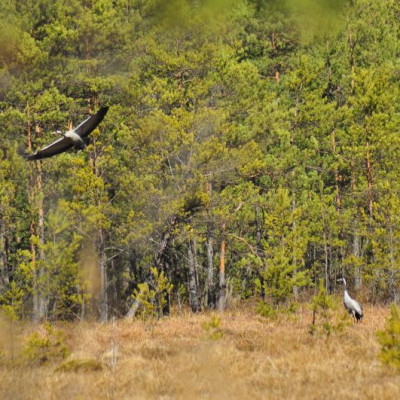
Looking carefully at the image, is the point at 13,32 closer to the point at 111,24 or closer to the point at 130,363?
the point at 111,24

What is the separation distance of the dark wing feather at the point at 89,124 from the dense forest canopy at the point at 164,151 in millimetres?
5603

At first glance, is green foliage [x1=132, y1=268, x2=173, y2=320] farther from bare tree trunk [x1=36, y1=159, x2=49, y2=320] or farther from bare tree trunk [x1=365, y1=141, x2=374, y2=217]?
bare tree trunk [x1=365, y1=141, x2=374, y2=217]

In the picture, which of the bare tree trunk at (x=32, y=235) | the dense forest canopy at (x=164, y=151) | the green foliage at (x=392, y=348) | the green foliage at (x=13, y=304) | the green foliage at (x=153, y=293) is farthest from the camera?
the dense forest canopy at (x=164, y=151)

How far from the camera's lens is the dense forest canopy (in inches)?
714

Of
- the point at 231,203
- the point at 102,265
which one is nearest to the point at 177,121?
the point at 231,203

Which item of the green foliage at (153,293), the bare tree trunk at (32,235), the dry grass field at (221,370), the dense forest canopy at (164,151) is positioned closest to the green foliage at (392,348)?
the dry grass field at (221,370)

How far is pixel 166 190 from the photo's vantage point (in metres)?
18.9

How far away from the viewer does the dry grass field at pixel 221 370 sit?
7641 millimetres

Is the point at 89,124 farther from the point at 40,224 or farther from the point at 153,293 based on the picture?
the point at 40,224

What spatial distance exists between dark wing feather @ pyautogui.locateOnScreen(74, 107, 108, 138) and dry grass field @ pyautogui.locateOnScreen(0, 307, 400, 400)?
419 centimetres

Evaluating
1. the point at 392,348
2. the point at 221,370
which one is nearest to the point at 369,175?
the point at 392,348

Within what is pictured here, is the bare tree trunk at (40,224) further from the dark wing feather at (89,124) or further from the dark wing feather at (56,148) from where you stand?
the dark wing feather at (89,124)

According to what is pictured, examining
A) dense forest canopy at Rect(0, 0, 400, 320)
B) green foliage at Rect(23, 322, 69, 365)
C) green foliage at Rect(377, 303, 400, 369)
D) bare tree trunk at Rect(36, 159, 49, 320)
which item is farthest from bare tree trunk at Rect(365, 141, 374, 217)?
green foliage at Rect(23, 322, 69, 365)

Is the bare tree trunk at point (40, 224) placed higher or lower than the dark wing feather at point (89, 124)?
lower
